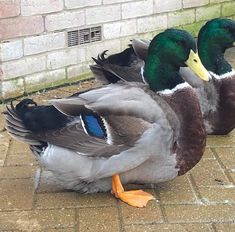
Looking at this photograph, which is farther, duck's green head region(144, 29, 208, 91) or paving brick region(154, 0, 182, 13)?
paving brick region(154, 0, 182, 13)

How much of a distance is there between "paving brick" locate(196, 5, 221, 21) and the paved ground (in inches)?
140

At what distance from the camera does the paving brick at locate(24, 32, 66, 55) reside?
611 cm

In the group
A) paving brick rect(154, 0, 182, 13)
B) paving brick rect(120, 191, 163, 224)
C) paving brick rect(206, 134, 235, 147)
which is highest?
paving brick rect(154, 0, 182, 13)

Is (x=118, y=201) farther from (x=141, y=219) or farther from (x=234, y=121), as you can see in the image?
(x=234, y=121)

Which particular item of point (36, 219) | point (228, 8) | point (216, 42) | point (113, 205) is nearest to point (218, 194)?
point (113, 205)

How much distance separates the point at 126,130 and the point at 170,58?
64 centimetres

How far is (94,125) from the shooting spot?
3.80 m

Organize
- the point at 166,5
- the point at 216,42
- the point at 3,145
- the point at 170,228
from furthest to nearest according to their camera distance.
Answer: the point at 166,5 → the point at 216,42 → the point at 3,145 → the point at 170,228

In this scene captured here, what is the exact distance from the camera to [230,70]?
17.5 feet

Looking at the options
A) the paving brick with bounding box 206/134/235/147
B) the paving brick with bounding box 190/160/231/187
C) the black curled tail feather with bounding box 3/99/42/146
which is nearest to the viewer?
the black curled tail feather with bounding box 3/99/42/146

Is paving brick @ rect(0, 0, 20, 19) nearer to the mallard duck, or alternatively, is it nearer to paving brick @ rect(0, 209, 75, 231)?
the mallard duck

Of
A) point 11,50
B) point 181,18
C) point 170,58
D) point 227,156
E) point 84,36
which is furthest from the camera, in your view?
point 181,18

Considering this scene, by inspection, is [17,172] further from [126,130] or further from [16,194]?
[126,130]

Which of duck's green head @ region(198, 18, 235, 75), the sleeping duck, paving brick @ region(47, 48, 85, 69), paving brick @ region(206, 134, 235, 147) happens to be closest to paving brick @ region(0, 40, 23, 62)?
paving brick @ region(47, 48, 85, 69)
